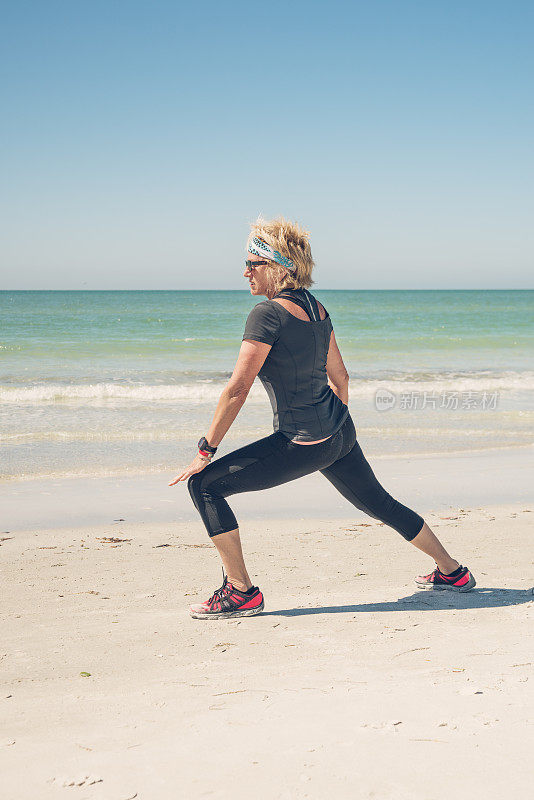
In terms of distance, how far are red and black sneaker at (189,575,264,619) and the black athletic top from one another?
872 mm

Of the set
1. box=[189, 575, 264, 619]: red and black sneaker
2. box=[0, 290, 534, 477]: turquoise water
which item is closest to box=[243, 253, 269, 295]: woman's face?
box=[189, 575, 264, 619]: red and black sneaker

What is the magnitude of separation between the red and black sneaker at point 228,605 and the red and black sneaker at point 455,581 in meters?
1.00

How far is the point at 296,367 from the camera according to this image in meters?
3.25

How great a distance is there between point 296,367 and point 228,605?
124 centimetres

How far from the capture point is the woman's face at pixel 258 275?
3.33 meters

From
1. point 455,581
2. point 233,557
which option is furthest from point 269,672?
point 455,581

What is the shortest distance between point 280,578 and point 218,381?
14.4 m

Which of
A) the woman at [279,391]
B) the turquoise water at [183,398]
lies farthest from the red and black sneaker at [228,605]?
the turquoise water at [183,398]

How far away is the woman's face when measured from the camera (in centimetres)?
333

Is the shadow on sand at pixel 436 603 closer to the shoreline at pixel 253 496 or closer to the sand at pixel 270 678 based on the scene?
the sand at pixel 270 678

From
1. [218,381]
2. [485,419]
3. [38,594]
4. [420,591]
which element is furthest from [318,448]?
[218,381]

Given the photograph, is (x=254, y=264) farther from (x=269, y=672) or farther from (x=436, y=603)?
(x=436, y=603)

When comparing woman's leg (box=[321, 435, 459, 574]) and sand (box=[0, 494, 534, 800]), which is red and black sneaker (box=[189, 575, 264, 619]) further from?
woman's leg (box=[321, 435, 459, 574])

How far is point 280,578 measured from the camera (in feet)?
14.6
